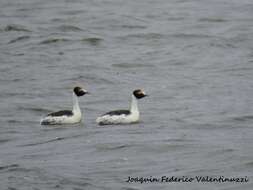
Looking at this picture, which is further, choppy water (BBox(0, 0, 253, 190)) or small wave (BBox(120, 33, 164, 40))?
small wave (BBox(120, 33, 164, 40))

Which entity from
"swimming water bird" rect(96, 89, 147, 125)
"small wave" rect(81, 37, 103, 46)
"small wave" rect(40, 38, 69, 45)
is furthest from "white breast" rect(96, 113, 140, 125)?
"small wave" rect(40, 38, 69, 45)

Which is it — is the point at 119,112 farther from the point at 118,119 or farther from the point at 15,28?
the point at 15,28

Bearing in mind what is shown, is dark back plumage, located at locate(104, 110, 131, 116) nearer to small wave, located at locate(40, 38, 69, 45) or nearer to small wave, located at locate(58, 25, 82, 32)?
small wave, located at locate(40, 38, 69, 45)

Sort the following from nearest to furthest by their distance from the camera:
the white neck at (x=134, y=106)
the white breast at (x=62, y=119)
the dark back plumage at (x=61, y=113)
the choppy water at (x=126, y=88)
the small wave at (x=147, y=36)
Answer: the choppy water at (x=126, y=88), the white breast at (x=62, y=119), the dark back plumage at (x=61, y=113), the white neck at (x=134, y=106), the small wave at (x=147, y=36)

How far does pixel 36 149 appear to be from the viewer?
18.9 m

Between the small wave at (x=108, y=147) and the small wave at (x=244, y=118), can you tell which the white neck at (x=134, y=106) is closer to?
the small wave at (x=244, y=118)

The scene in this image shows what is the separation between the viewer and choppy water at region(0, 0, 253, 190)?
17.2 m

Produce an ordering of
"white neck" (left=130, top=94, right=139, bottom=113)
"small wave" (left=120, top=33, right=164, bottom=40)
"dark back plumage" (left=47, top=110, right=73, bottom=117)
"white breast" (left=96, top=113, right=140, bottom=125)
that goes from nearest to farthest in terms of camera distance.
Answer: "white breast" (left=96, top=113, right=140, bottom=125) < "dark back plumage" (left=47, top=110, right=73, bottom=117) < "white neck" (left=130, top=94, right=139, bottom=113) < "small wave" (left=120, top=33, right=164, bottom=40)

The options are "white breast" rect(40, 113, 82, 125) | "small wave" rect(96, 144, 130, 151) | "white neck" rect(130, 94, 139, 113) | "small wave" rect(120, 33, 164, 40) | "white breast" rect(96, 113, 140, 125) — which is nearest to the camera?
"small wave" rect(96, 144, 130, 151)

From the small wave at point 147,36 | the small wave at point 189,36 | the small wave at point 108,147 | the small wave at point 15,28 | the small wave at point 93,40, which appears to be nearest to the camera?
the small wave at point 108,147

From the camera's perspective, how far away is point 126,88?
25812 mm

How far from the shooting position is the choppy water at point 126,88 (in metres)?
→ 17.2

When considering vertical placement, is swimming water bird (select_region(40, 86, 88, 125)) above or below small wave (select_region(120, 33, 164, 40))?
above

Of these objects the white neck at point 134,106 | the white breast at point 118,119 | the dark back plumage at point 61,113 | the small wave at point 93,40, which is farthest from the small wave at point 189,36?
the dark back plumage at point 61,113
